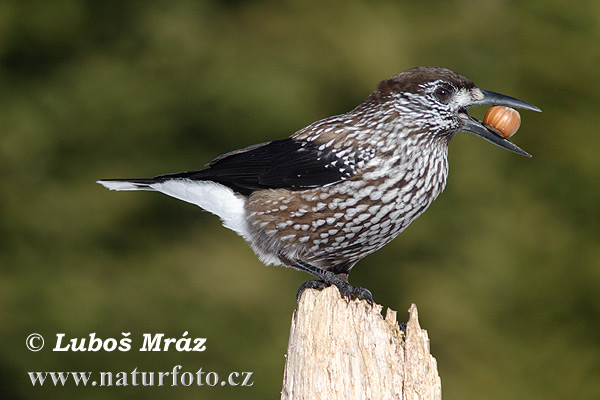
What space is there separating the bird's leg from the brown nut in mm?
884

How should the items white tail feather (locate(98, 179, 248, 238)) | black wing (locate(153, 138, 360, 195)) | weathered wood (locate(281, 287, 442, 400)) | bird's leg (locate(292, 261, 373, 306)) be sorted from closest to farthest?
1. weathered wood (locate(281, 287, 442, 400))
2. bird's leg (locate(292, 261, 373, 306))
3. black wing (locate(153, 138, 360, 195))
4. white tail feather (locate(98, 179, 248, 238))

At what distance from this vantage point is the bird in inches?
123

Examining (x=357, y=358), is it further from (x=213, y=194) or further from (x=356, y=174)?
(x=213, y=194)

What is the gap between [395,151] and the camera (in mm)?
3160

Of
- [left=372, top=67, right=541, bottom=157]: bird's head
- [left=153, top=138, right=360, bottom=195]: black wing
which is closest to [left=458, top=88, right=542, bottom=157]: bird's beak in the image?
[left=372, top=67, right=541, bottom=157]: bird's head

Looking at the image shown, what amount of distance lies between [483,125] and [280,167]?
0.90 m

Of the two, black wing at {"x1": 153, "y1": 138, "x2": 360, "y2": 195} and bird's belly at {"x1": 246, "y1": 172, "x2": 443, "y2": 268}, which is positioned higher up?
black wing at {"x1": 153, "y1": 138, "x2": 360, "y2": 195}

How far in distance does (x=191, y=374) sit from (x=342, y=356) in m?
2.57

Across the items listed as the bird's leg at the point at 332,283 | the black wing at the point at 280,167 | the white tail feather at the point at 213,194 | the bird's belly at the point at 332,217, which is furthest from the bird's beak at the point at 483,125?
the white tail feather at the point at 213,194

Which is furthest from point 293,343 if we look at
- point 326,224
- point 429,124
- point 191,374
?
point 191,374

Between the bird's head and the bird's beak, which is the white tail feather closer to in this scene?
the bird's head

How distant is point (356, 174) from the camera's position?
10.3 feet

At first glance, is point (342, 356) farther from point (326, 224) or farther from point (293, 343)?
point (326, 224)

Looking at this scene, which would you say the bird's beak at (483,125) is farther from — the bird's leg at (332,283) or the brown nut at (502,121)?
the bird's leg at (332,283)
